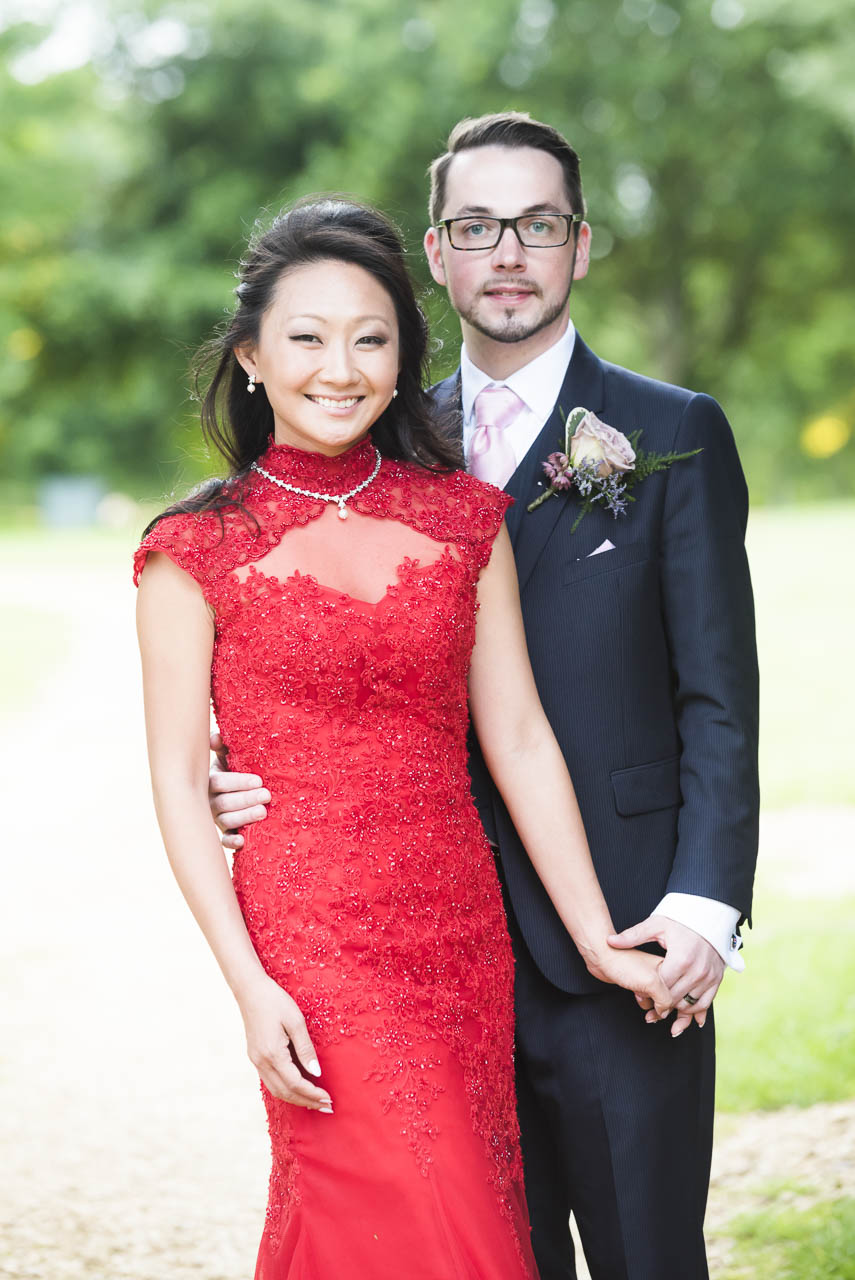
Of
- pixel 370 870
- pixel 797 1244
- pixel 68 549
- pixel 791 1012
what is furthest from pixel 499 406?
pixel 68 549

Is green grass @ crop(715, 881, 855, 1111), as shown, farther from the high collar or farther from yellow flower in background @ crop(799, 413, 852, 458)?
yellow flower in background @ crop(799, 413, 852, 458)

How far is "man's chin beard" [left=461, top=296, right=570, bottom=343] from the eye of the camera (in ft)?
10.3

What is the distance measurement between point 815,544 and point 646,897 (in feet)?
52.2

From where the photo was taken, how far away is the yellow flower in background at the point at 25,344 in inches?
1079

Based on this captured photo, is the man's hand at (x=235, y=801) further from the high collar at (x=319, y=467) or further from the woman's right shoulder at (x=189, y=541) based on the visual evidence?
the high collar at (x=319, y=467)

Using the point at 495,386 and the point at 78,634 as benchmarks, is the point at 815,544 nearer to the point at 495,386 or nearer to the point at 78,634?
the point at 78,634

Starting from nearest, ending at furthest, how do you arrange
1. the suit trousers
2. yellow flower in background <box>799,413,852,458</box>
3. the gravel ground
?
the suit trousers < the gravel ground < yellow flower in background <box>799,413,852,458</box>

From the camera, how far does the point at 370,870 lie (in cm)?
257

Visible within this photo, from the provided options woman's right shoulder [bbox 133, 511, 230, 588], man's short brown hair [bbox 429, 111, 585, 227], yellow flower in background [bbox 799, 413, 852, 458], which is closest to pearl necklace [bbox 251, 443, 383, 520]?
woman's right shoulder [bbox 133, 511, 230, 588]

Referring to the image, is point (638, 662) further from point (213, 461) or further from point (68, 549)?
point (68, 549)

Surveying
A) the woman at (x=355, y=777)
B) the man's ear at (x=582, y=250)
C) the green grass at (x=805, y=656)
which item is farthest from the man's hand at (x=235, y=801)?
the green grass at (x=805, y=656)

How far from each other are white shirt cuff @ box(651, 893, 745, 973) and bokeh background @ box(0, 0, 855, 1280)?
4.03 ft

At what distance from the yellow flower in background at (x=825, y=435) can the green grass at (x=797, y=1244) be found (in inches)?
1111

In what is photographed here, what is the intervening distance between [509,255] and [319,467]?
68 cm
